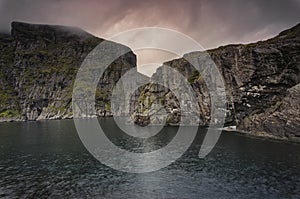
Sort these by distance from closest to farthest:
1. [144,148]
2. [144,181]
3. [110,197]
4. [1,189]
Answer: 1. [110,197]
2. [1,189]
3. [144,181]
4. [144,148]

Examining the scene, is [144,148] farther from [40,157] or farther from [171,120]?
[171,120]

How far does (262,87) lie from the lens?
12219cm

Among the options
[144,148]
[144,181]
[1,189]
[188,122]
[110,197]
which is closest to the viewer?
[110,197]

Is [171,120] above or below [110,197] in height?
above

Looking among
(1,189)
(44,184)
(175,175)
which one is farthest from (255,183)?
(1,189)

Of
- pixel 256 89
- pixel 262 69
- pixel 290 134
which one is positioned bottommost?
pixel 290 134

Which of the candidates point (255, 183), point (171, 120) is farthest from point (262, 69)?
point (255, 183)

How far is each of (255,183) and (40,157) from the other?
191 feet

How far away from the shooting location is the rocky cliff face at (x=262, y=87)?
102 meters

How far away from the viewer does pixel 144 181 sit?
53.9m

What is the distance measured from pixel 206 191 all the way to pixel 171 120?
12262cm

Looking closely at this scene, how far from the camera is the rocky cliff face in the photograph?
10188cm

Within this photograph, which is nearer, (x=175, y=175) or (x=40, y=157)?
(x=175, y=175)

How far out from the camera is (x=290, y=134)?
9675 centimetres
